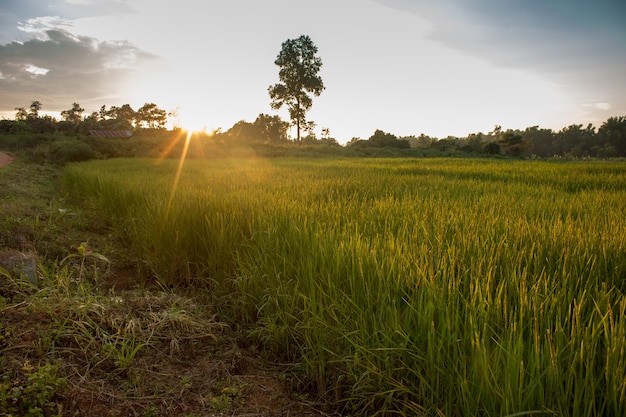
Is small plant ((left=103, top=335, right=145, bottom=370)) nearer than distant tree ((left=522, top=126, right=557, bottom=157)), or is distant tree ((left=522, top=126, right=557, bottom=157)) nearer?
small plant ((left=103, top=335, right=145, bottom=370))

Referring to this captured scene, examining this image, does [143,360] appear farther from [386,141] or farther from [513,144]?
[513,144]

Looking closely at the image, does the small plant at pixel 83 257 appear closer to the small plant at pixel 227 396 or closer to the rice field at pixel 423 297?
the rice field at pixel 423 297

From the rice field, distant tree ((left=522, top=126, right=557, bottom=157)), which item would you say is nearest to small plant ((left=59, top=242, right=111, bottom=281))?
the rice field

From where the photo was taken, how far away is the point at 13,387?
1354 millimetres

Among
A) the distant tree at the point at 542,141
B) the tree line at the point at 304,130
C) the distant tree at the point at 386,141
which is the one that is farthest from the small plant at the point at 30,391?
the distant tree at the point at 542,141

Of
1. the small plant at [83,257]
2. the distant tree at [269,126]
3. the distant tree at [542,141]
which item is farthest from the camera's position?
the distant tree at [542,141]

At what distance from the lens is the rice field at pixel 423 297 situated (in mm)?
970

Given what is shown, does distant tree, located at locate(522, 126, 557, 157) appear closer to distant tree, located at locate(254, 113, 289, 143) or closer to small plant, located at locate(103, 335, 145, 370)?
distant tree, located at locate(254, 113, 289, 143)

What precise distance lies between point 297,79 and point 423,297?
35906 millimetres

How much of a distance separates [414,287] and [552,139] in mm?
71415

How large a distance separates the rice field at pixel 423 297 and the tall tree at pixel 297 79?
3227 centimetres

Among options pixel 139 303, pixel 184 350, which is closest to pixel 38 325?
pixel 139 303

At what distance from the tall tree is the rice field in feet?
106

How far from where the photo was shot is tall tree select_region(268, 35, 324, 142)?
34969 mm
